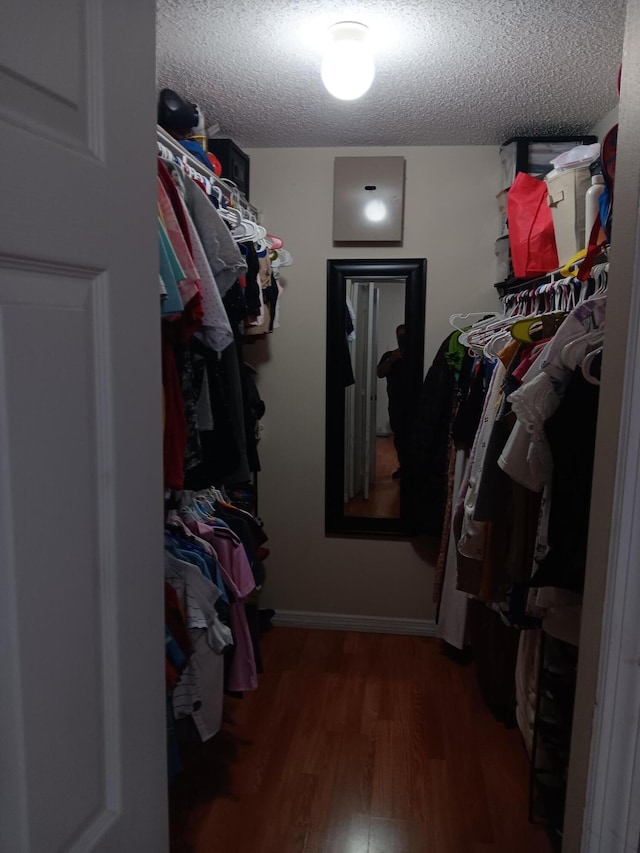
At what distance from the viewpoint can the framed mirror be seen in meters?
2.97

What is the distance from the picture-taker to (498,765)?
211cm

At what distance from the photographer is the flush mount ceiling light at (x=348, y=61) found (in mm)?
1837

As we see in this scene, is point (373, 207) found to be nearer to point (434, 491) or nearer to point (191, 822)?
point (434, 491)

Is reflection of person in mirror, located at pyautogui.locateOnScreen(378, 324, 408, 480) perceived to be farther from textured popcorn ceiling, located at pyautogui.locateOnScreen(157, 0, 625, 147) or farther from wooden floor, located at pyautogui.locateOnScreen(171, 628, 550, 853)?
wooden floor, located at pyautogui.locateOnScreen(171, 628, 550, 853)

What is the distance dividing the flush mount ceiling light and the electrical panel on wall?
37.1 inches

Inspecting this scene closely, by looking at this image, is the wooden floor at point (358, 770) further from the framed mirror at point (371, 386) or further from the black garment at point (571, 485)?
the black garment at point (571, 485)

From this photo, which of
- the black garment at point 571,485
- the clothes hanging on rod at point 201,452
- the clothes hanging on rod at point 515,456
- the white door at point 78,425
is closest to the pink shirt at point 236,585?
the clothes hanging on rod at point 201,452

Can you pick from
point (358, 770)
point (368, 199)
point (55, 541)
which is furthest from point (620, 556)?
point (368, 199)

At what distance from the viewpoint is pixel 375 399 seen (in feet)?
10.0

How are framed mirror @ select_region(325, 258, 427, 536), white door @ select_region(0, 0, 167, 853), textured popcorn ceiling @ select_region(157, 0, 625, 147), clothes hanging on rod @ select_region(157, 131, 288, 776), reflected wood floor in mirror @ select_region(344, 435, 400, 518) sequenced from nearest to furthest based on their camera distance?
white door @ select_region(0, 0, 167, 853) → clothes hanging on rod @ select_region(157, 131, 288, 776) → textured popcorn ceiling @ select_region(157, 0, 625, 147) → framed mirror @ select_region(325, 258, 427, 536) → reflected wood floor in mirror @ select_region(344, 435, 400, 518)

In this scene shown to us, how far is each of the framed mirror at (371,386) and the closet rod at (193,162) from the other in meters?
0.68

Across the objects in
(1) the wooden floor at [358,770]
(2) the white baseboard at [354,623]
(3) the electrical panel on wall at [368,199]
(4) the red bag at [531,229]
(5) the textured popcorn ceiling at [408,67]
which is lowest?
(1) the wooden floor at [358,770]

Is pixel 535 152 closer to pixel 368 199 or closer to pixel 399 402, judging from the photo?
pixel 368 199

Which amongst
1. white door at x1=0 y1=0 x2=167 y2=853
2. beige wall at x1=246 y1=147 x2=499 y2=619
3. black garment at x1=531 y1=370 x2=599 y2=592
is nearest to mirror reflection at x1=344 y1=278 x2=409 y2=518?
beige wall at x1=246 y1=147 x2=499 y2=619
